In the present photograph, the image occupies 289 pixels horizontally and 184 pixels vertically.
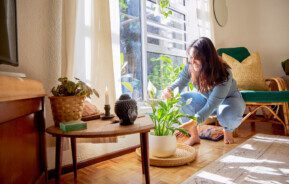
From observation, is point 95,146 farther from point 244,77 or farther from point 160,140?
point 244,77

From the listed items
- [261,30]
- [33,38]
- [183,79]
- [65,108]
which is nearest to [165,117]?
[183,79]

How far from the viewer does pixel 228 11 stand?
11.4 ft

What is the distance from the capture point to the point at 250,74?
→ 2498mm

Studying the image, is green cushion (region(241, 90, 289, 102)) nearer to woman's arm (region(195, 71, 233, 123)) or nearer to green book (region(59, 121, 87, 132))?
woman's arm (region(195, 71, 233, 123))

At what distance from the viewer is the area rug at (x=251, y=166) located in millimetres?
1256

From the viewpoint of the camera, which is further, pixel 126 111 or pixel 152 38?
pixel 152 38

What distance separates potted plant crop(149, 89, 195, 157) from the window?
0.33 m

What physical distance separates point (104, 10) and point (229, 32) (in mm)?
2391

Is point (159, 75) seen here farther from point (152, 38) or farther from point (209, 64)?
point (209, 64)

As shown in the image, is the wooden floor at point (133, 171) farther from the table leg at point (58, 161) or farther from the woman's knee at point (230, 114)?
the table leg at point (58, 161)

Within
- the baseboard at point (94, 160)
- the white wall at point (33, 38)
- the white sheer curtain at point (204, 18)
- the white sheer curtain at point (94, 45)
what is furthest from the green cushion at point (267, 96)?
the white wall at point (33, 38)

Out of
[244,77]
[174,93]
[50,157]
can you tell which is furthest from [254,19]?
[50,157]

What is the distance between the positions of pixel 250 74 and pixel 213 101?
3.57 ft

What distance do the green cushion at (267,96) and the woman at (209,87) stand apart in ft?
1.05
